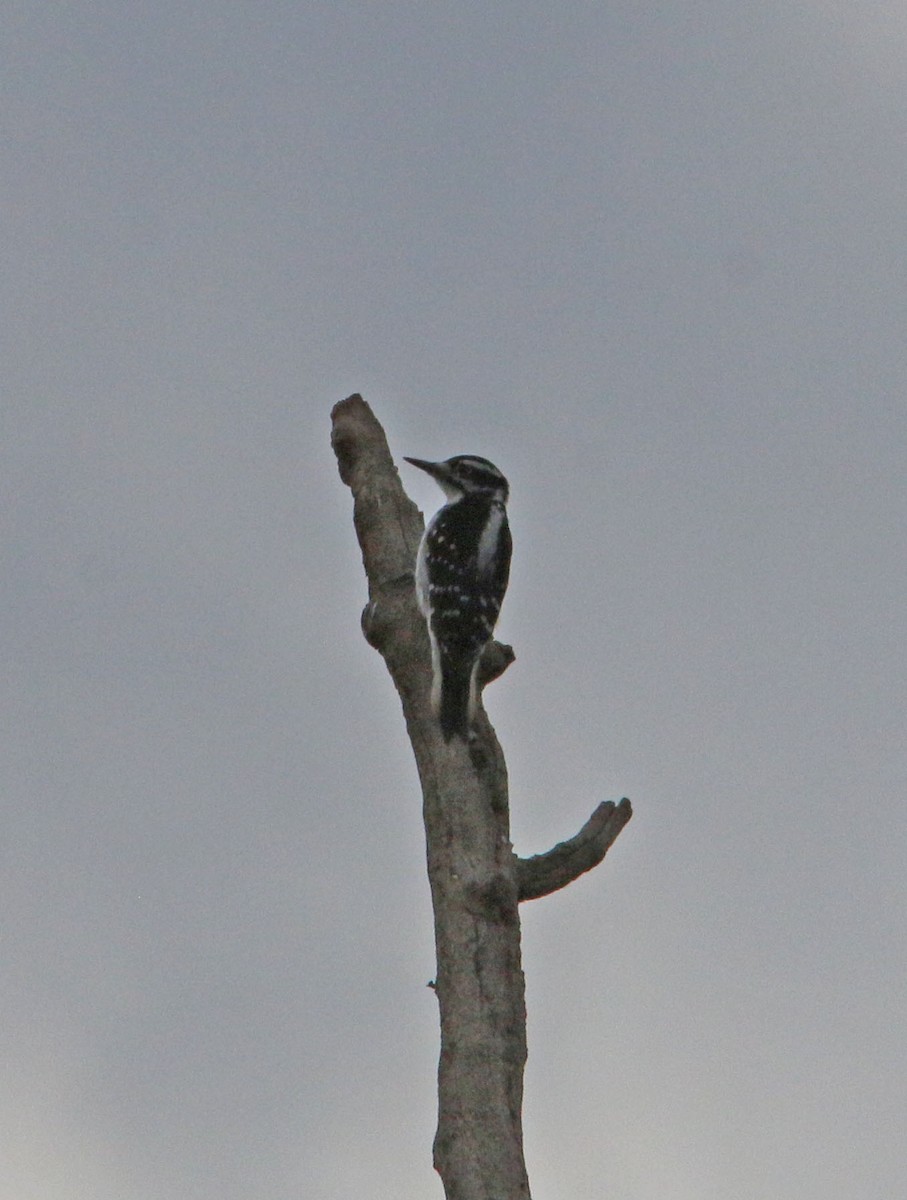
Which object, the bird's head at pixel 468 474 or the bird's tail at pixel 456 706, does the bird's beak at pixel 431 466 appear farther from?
the bird's tail at pixel 456 706

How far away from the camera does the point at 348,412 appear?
7953 millimetres

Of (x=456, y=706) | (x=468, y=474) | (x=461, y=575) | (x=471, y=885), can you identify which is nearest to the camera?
(x=471, y=885)

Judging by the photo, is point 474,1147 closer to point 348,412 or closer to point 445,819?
point 445,819

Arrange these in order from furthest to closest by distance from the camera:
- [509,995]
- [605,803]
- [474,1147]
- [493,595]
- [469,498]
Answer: [469,498] < [493,595] < [605,803] < [509,995] < [474,1147]

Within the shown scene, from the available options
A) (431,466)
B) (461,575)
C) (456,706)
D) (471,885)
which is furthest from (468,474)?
(471,885)

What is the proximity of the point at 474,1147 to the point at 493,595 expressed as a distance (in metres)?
3.89

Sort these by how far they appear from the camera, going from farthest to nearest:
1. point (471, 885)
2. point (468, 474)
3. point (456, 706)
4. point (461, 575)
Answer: point (468, 474) → point (461, 575) → point (456, 706) → point (471, 885)

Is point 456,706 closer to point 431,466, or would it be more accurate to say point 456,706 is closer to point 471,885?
point 471,885

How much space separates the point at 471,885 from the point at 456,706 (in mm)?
790

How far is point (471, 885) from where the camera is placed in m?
5.67

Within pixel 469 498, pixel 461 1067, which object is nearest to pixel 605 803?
pixel 461 1067

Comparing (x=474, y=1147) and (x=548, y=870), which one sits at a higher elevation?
(x=548, y=870)

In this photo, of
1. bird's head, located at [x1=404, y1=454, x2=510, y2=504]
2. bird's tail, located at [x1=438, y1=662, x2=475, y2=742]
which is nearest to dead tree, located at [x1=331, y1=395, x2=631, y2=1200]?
bird's tail, located at [x1=438, y1=662, x2=475, y2=742]

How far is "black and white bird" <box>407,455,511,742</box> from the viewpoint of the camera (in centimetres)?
634
